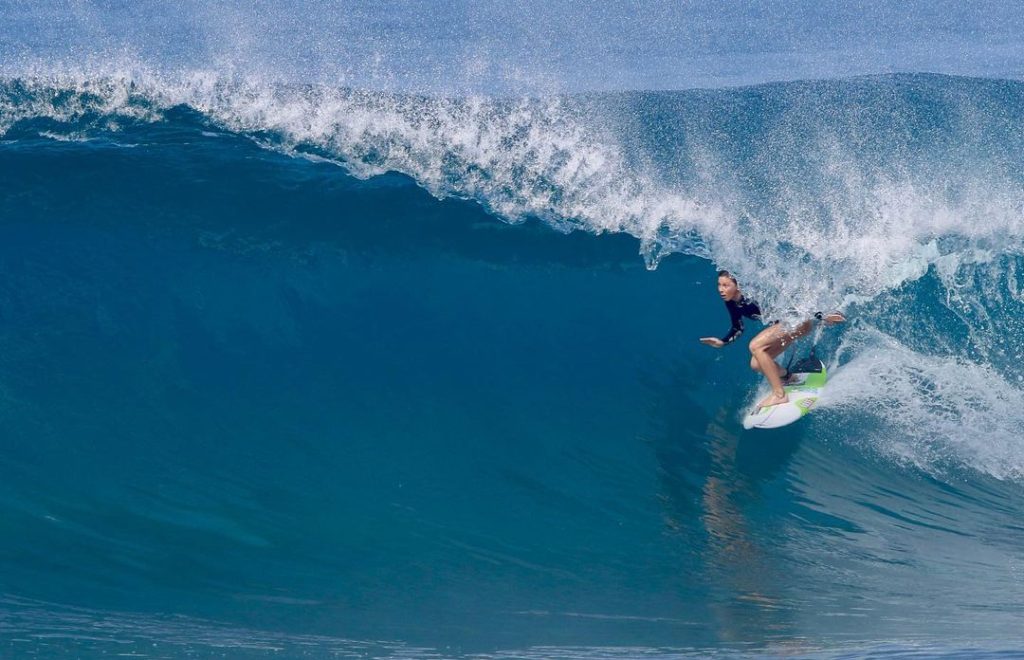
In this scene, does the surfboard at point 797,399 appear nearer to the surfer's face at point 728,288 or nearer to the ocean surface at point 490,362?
the ocean surface at point 490,362

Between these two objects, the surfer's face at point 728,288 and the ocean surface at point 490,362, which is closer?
the ocean surface at point 490,362

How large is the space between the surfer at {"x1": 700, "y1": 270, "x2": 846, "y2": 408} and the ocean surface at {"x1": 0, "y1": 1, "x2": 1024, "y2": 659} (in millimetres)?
332

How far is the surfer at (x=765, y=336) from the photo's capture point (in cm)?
768

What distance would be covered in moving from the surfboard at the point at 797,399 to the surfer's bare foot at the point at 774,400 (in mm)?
23

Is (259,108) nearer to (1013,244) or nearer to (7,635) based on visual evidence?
(7,635)

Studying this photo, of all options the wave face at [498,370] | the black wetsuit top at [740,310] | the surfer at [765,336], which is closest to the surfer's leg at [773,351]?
the surfer at [765,336]

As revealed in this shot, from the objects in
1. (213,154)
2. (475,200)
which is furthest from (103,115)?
(475,200)

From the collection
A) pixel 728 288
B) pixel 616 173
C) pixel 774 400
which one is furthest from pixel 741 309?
pixel 616 173

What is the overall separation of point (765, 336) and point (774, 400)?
1.66 feet

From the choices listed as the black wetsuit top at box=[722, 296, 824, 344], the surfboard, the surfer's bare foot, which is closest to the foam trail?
the surfboard

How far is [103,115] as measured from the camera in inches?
406

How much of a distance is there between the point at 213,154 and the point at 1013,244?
25.3 feet

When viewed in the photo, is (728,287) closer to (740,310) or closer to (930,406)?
(740,310)

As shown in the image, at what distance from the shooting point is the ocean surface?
239 inches
